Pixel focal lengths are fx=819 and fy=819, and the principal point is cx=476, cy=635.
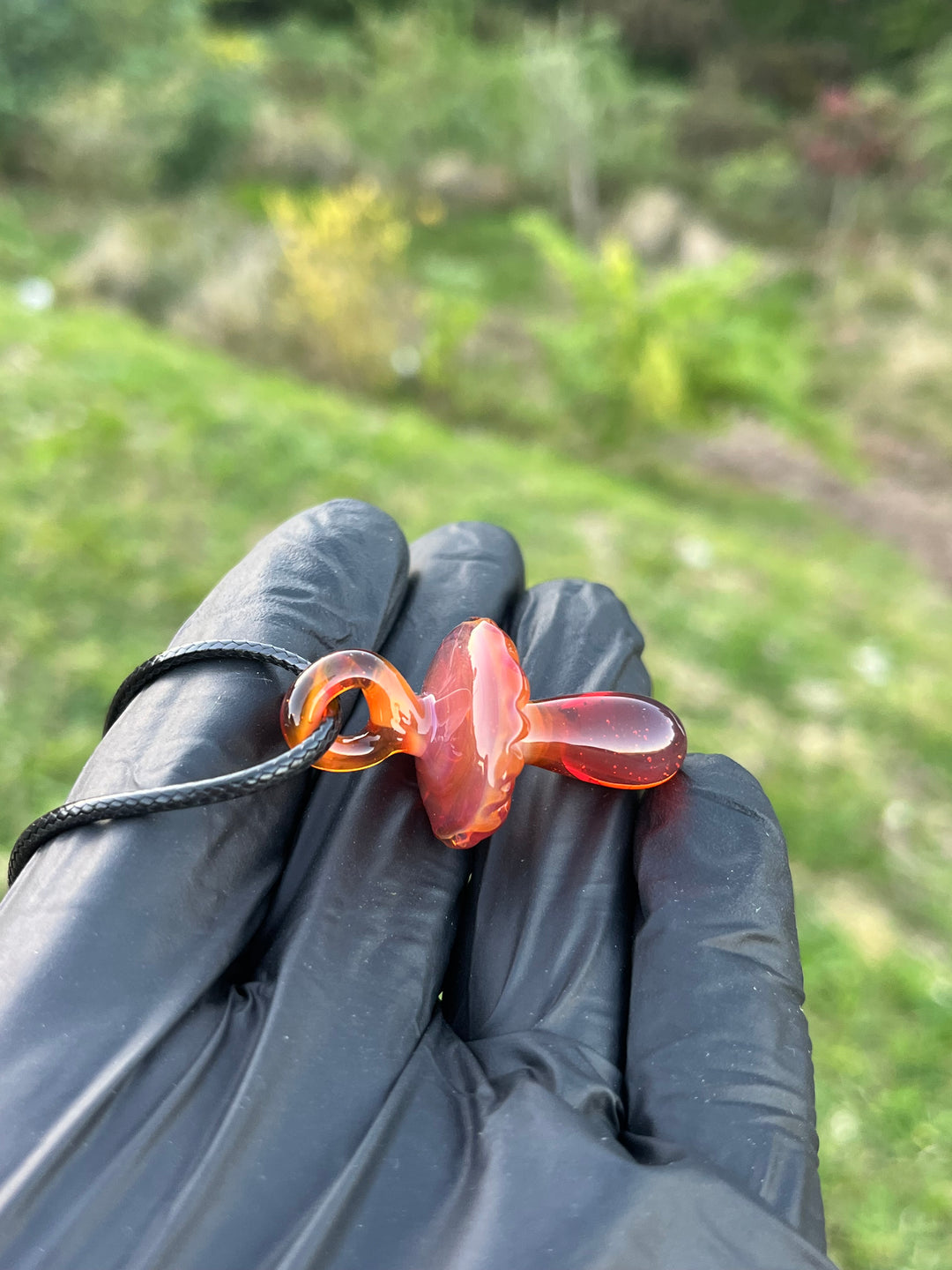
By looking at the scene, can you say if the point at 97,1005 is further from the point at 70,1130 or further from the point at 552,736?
the point at 552,736

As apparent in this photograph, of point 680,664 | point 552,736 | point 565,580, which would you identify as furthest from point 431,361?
point 552,736

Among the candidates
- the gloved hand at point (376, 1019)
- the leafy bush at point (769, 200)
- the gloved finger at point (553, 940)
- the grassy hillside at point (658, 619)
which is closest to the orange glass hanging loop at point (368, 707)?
the gloved hand at point (376, 1019)

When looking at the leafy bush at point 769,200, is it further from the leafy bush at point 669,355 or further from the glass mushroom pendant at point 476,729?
the glass mushroom pendant at point 476,729

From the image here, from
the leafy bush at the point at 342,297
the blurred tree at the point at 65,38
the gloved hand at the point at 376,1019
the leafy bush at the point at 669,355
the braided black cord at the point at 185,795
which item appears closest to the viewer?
the gloved hand at the point at 376,1019

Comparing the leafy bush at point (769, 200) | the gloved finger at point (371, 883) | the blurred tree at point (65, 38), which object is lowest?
the gloved finger at point (371, 883)

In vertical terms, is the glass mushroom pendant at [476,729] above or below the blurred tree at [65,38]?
below

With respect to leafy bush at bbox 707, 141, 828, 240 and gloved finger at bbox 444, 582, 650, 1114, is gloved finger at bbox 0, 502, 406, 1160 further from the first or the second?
→ leafy bush at bbox 707, 141, 828, 240

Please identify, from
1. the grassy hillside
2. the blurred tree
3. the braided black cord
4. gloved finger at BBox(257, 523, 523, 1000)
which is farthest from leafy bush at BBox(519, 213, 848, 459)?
the blurred tree
